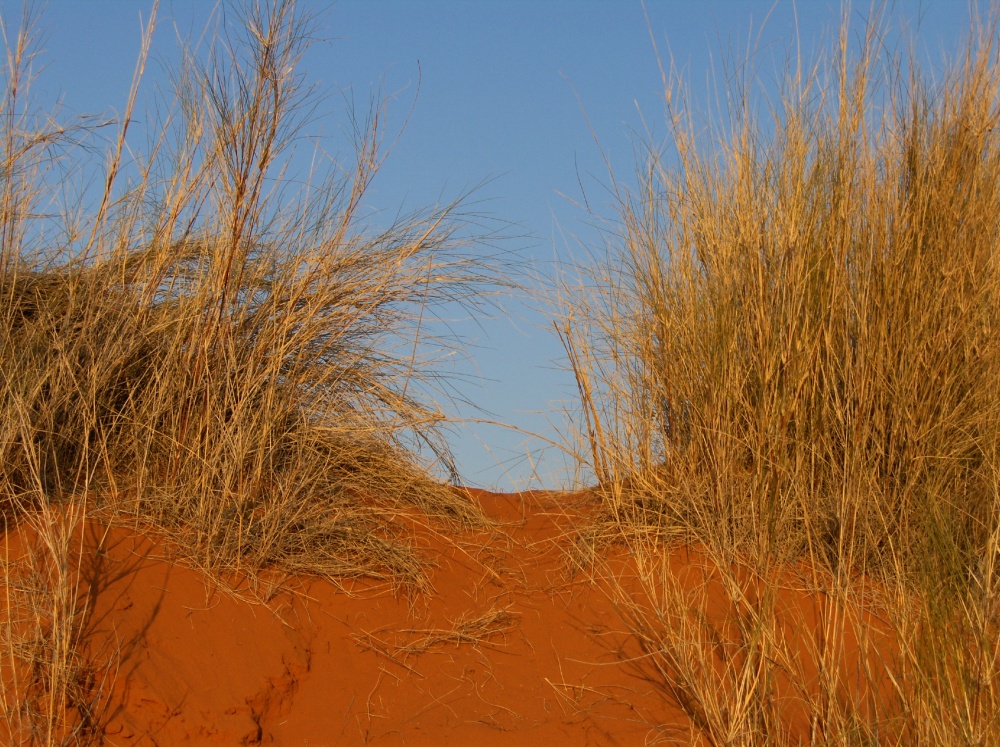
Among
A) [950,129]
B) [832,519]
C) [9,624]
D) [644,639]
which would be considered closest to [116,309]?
[9,624]

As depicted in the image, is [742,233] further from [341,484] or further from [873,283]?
[341,484]

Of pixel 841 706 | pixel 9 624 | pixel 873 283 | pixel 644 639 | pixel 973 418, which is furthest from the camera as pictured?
pixel 873 283

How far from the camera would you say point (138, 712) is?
3328 mm

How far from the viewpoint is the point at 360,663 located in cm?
381

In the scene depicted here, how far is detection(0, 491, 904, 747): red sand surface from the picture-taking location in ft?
11.3

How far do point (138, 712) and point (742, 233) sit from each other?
3.30m

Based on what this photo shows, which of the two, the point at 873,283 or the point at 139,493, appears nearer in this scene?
the point at 139,493

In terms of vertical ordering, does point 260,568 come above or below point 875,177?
below

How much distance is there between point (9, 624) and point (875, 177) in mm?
4118

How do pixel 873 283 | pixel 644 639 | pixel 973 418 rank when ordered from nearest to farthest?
pixel 644 639 < pixel 973 418 < pixel 873 283

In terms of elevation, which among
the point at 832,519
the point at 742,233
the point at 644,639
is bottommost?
the point at 644,639

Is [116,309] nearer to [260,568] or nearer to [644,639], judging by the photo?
[260,568]

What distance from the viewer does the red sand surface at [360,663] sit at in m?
3.44

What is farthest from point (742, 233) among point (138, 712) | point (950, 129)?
point (138, 712)
